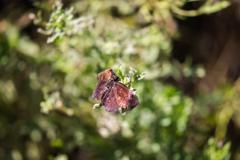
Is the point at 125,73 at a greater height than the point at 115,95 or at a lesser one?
greater

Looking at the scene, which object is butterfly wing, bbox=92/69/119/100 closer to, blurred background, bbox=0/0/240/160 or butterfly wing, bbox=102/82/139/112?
butterfly wing, bbox=102/82/139/112

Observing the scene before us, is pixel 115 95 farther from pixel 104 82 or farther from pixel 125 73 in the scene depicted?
pixel 125 73

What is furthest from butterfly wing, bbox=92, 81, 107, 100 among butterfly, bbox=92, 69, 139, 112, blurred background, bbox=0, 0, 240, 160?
blurred background, bbox=0, 0, 240, 160

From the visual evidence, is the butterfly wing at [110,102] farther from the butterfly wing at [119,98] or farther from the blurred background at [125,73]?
the blurred background at [125,73]

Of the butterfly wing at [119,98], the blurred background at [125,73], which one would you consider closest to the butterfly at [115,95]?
the butterfly wing at [119,98]

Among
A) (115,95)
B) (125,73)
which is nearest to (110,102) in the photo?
(115,95)

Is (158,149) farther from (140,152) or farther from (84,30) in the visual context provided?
(84,30)

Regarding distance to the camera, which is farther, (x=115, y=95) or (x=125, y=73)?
(x=125, y=73)
